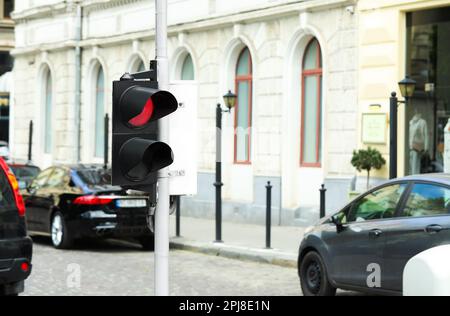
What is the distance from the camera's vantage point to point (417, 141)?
17578mm

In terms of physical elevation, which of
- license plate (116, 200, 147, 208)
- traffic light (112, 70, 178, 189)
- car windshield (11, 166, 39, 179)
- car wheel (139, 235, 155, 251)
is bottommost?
car wheel (139, 235, 155, 251)

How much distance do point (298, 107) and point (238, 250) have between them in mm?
5455

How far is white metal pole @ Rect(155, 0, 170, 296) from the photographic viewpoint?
22.9ft

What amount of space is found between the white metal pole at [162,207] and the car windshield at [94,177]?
9.35 m

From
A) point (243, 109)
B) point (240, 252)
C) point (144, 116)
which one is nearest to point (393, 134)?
point (240, 252)

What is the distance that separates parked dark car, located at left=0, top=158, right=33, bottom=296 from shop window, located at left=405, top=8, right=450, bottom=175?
922 centimetres

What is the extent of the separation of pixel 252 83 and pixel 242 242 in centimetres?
558

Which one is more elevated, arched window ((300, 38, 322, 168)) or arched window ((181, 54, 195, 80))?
arched window ((181, 54, 195, 80))

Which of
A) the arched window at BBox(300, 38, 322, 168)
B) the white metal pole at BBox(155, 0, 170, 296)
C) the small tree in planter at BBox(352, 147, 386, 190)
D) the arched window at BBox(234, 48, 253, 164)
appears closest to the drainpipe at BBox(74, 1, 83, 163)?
the arched window at BBox(234, 48, 253, 164)

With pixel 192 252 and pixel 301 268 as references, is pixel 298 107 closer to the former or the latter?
pixel 192 252

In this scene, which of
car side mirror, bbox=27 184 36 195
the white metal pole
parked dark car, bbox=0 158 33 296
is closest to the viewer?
the white metal pole

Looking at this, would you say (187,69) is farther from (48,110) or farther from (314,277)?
(314,277)

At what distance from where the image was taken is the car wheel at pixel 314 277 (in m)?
10.9

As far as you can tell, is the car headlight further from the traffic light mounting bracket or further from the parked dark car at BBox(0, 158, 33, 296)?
the traffic light mounting bracket
